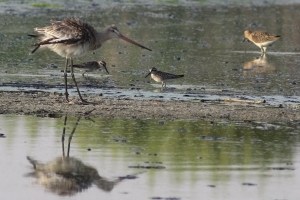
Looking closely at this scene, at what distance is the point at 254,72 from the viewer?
898 inches

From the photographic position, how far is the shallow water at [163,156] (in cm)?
1098

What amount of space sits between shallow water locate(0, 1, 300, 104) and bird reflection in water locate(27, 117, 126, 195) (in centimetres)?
634

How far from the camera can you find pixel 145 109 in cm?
1647

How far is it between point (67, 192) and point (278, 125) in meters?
5.41

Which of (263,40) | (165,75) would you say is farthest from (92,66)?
(263,40)

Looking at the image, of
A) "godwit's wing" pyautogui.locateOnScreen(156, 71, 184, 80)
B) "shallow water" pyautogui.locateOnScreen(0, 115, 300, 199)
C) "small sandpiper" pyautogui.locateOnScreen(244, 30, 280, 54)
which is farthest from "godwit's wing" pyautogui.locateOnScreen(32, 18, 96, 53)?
"small sandpiper" pyautogui.locateOnScreen(244, 30, 280, 54)

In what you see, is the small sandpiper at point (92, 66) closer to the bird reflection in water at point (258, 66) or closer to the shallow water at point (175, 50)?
the shallow water at point (175, 50)

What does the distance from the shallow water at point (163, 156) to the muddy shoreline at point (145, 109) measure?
47 cm

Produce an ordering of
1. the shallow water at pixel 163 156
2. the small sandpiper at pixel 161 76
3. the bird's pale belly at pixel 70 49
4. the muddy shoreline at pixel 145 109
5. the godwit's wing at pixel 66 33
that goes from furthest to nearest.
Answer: the small sandpiper at pixel 161 76 < the bird's pale belly at pixel 70 49 < the godwit's wing at pixel 66 33 < the muddy shoreline at pixel 145 109 < the shallow water at pixel 163 156

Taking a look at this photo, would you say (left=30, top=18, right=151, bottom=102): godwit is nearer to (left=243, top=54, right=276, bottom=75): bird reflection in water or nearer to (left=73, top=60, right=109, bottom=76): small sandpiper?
(left=73, top=60, right=109, bottom=76): small sandpiper

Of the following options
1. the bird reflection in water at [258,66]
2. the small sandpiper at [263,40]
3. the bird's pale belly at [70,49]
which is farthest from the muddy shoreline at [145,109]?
the small sandpiper at [263,40]

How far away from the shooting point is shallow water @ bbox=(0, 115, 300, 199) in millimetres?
10977

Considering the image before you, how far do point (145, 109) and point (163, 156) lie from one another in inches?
144

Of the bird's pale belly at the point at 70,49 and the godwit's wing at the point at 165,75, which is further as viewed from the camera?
the godwit's wing at the point at 165,75
